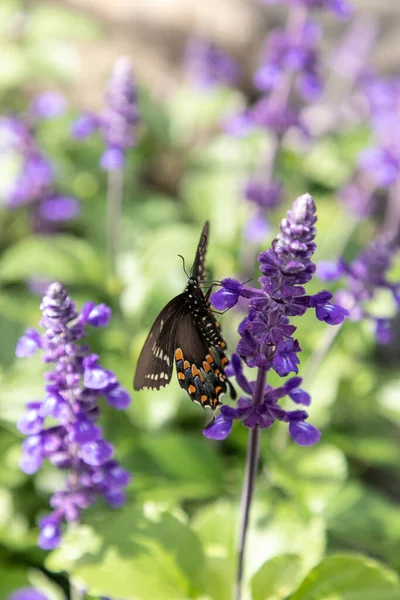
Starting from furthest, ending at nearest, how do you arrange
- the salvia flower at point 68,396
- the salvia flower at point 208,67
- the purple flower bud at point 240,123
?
1. the salvia flower at point 208,67
2. the purple flower bud at point 240,123
3. the salvia flower at point 68,396

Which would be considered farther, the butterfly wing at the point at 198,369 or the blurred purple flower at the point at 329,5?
the blurred purple flower at the point at 329,5

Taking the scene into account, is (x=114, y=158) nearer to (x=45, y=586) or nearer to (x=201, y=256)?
(x=201, y=256)

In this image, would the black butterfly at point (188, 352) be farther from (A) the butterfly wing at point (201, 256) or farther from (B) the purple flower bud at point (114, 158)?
(B) the purple flower bud at point (114, 158)

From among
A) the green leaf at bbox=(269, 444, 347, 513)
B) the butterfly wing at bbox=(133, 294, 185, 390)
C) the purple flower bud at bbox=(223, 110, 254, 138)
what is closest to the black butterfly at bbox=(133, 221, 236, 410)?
the butterfly wing at bbox=(133, 294, 185, 390)

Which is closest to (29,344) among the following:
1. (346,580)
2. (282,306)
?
(282,306)

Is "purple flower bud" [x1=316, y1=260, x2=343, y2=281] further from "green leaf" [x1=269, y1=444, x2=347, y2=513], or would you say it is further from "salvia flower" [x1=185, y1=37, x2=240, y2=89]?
"salvia flower" [x1=185, y1=37, x2=240, y2=89]

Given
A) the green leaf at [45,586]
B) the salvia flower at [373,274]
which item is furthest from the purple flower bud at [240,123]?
the green leaf at [45,586]
